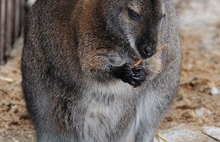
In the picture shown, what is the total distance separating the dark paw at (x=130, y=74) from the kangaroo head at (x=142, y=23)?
0.87 feet

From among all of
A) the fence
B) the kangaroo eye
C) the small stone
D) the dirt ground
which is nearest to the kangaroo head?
the kangaroo eye

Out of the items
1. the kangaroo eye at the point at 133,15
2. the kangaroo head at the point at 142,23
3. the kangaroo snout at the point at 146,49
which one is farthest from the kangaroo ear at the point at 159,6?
the kangaroo snout at the point at 146,49

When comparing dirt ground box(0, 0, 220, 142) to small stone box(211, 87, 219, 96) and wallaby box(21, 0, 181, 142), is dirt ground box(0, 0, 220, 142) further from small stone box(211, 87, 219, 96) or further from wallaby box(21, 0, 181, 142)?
wallaby box(21, 0, 181, 142)

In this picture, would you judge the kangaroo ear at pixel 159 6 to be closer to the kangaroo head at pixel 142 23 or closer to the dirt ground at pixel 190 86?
the kangaroo head at pixel 142 23

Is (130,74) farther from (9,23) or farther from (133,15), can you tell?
(9,23)

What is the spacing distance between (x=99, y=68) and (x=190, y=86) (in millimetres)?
2634

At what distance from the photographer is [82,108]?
5.41 metres

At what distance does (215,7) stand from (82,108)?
16.5ft

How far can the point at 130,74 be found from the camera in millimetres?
4969

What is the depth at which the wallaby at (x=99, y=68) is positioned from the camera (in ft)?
15.9

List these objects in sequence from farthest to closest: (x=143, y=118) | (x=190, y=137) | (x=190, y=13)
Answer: (x=190, y=13) < (x=190, y=137) < (x=143, y=118)

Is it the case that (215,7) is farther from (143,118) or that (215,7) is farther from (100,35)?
(100,35)

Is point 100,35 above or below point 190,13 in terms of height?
above

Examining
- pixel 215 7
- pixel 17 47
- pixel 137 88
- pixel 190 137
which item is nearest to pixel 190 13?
pixel 215 7
